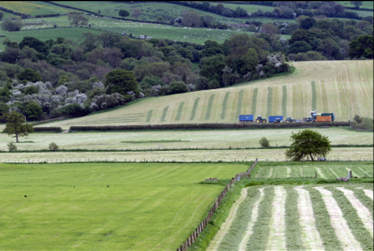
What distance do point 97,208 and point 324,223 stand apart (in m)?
16.8

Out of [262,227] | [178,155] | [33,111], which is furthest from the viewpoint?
[33,111]

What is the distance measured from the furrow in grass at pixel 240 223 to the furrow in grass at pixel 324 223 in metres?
5.05

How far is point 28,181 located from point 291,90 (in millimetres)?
124357

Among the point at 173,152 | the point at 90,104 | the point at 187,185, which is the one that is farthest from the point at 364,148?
the point at 90,104

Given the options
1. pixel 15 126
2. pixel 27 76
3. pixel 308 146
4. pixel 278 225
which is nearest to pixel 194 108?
pixel 15 126

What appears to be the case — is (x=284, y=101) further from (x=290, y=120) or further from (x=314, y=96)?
(x=290, y=120)

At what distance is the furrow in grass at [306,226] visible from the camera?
3400 cm

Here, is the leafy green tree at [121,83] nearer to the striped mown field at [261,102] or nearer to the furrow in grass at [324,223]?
the striped mown field at [261,102]

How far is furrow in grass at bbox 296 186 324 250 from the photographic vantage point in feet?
112

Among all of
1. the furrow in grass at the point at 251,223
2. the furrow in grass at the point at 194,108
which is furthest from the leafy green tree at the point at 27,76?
the furrow in grass at the point at 251,223

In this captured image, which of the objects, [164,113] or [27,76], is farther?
[27,76]

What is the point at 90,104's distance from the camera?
167 meters

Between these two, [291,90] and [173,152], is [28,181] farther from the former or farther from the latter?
[291,90]

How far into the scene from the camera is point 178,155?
8669 cm
